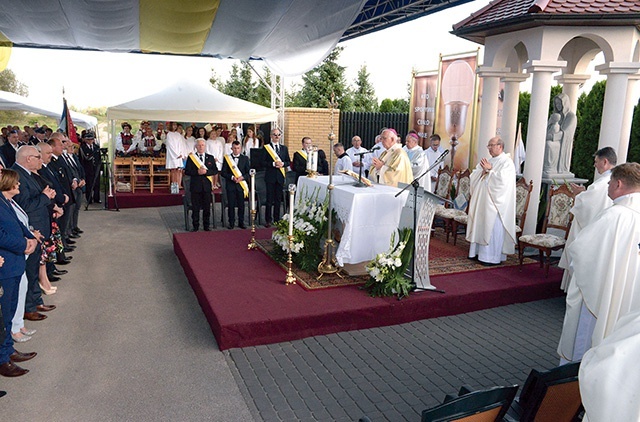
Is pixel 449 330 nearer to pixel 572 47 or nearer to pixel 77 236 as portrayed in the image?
pixel 572 47

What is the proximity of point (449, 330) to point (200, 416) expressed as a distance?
3.01 meters

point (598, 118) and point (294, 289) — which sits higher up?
point (598, 118)

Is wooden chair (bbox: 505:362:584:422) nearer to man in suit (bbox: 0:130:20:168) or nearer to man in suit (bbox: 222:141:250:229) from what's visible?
man in suit (bbox: 222:141:250:229)

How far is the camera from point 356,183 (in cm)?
712

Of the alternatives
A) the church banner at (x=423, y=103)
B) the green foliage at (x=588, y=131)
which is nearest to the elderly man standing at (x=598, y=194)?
the green foliage at (x=588, y=131)

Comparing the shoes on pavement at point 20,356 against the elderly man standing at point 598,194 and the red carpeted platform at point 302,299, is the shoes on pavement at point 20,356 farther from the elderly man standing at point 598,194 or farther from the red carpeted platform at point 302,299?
the elderly man standing at point 598,194

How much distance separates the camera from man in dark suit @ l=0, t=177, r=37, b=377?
434cm

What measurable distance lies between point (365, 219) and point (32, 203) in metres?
3.80

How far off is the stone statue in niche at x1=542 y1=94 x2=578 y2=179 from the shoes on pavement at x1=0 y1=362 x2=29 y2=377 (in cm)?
846

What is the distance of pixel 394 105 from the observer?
22.9 metres

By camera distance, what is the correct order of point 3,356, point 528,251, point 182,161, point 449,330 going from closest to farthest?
point 3,356 < point 449,330 < point 528,251 < point 182,161

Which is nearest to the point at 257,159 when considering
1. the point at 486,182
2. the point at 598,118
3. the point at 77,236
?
the point at 77,236

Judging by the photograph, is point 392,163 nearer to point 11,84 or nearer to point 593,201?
point 593,201

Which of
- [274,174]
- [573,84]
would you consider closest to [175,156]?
[274,174]
